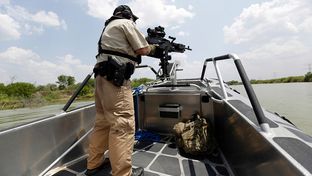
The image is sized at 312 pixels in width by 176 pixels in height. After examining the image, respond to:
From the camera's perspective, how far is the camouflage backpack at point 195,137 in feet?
5.89

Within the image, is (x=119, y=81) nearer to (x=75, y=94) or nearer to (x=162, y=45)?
(x=75, y=94)

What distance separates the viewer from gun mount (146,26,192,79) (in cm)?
233

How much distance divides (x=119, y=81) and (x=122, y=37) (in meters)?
0.31

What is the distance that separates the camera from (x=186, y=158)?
1.75 m

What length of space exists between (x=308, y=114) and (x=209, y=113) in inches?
155

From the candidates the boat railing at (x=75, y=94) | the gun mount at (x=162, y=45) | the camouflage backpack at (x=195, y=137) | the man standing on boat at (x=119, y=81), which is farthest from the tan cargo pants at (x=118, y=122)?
the gun mount at (x=162, y=45)

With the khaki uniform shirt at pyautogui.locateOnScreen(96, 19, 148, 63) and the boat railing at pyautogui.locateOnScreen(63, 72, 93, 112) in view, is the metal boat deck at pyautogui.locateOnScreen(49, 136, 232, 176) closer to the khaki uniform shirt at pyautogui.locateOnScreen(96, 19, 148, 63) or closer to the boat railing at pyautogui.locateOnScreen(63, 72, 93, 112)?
the boat railing at pyautogui.locateOnScreen(63, 72, 93, 112)

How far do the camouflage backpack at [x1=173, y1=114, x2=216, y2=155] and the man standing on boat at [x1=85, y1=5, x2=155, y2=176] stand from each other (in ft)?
1.89

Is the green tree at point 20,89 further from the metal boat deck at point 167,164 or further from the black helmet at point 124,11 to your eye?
the black helmet at point 124,11

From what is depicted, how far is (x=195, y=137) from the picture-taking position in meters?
1.86

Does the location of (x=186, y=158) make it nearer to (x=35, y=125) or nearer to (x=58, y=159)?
(x=58, y=159)

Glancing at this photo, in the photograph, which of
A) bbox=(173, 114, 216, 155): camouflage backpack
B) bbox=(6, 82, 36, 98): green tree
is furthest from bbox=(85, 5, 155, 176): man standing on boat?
bbox=(6, 82, 36, 98): green tree

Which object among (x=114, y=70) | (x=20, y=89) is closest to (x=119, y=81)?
(x=114, y=70)

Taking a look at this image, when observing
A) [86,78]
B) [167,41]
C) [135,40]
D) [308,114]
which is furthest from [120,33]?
[308,114]
